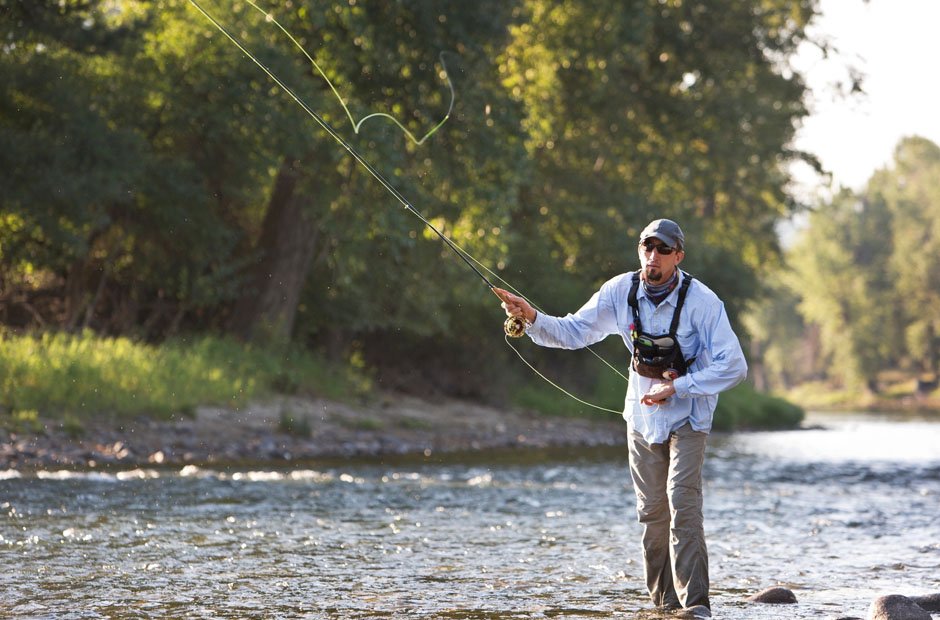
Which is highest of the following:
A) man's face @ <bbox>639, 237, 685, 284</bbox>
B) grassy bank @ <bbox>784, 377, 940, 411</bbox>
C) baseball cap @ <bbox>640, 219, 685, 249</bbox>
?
baseball cap @ <bbox>640, 219, 685, 249</bbox>

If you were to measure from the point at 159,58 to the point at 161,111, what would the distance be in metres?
0.85

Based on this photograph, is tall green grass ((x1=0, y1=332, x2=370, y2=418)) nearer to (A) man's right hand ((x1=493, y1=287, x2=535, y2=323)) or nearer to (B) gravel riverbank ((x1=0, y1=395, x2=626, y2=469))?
(B) gravel riverbank ((x1=0, y1=395, x2=626, y2=469))

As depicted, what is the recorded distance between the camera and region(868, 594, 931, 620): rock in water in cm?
687

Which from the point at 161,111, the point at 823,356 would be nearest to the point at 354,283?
the point at 161,111

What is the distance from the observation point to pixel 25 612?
7.00 meters

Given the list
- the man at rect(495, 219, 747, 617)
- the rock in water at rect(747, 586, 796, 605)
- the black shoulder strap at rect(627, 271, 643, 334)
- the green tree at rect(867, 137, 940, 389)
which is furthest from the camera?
the green tree at rect(867, 137, 940, 389)

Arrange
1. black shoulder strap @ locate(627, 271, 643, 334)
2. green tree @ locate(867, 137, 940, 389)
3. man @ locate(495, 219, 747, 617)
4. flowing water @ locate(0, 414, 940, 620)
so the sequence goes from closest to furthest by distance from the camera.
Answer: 1. man @ locate(495, 219, 747, 617)
2. black shoulder strap @ locate(627, 271, 643, 334)
3. flowing water @ locate(0, 414, 940, 620)
4. green tree @ locate(867, 137, 940, 389)

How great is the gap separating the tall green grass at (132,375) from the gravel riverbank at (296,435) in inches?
12.7

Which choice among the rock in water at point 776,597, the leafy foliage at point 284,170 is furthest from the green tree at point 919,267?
the rock in water at point 776,597

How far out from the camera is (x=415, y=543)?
1031 centimetres

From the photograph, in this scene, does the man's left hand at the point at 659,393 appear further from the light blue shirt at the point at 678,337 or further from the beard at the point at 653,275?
the beard at the point at 653,275

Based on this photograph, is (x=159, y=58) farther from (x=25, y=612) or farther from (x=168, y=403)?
(x=25, y=612)

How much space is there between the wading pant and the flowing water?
0.85ft

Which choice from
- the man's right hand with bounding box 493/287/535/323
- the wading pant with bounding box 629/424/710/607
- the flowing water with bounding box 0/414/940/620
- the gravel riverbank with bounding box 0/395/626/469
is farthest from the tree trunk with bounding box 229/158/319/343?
the wading pant with bounding box 629/424/710/607
